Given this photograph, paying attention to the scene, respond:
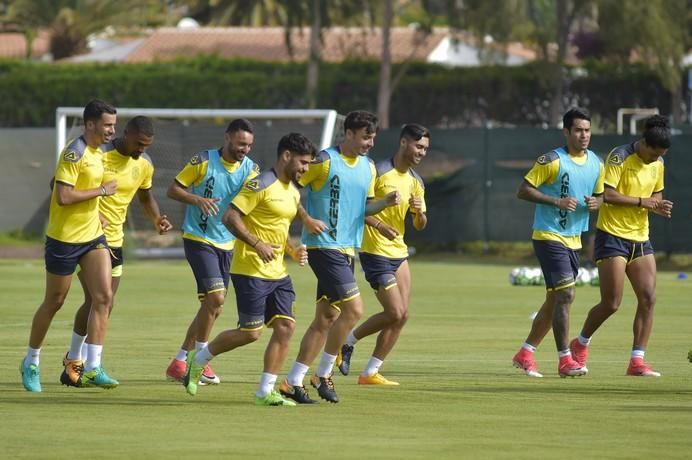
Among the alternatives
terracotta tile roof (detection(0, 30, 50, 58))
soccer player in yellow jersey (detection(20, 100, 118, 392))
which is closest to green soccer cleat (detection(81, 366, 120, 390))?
soccer player in yellow jersey (detection(20, 100, 118, 392))

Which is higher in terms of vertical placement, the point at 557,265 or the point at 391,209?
the point at 391,209

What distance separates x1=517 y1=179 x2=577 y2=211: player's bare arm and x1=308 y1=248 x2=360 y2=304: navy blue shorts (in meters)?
2.44

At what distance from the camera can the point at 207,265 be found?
46.4ft

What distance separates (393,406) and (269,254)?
1432mm

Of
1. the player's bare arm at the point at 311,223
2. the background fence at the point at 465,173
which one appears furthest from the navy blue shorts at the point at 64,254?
the background fence at the point at 465,173

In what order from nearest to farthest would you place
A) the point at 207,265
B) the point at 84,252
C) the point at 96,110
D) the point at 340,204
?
the point at 340,204, the point at 96,110, the point at 84,252, the point at 207,265

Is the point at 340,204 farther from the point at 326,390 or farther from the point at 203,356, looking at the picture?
the point at 203,356

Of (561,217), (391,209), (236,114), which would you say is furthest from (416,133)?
(236,114)

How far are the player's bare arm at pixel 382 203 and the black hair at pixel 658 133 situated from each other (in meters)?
2.77

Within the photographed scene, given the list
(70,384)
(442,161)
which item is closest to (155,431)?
(70,384)

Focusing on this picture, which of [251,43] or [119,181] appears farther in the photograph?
[251,43]

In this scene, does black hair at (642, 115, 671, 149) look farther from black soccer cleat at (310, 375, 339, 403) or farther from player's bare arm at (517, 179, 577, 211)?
black soccer cleat at (310, 375, 339, 403)

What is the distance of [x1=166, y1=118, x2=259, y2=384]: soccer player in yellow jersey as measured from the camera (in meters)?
13.9

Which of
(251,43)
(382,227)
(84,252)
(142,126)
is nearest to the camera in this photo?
(84,252)
